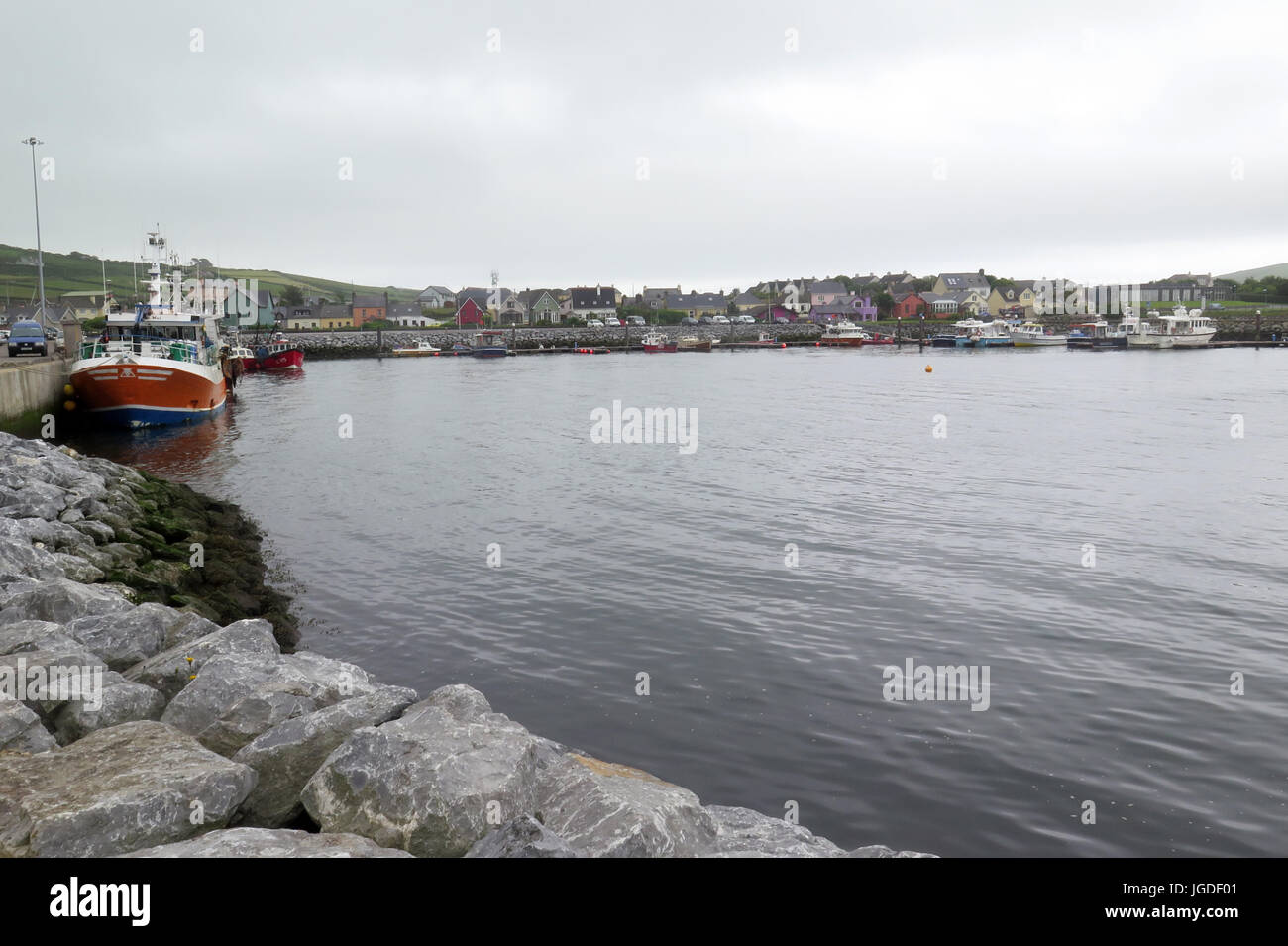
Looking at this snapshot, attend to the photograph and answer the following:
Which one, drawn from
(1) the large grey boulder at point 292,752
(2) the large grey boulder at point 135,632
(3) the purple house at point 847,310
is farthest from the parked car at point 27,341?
(3) the purple house at point 847,310

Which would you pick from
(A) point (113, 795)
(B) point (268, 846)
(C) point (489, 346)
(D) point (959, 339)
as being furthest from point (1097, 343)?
(A) point (113, 795)

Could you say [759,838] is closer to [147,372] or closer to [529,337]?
[147,372]

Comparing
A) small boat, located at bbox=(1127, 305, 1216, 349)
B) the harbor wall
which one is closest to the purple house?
small boat, located at bbox=(1127, 305, 1216, 349)

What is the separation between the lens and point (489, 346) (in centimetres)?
12194

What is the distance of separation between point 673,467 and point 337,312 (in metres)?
147

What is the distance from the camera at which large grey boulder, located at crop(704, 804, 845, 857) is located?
21.3 ft

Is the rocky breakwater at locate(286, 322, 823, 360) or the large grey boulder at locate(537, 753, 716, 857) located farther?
the rocky breakwater at locate(286, 322, 823, 360)

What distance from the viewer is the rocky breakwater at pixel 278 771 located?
579 cm

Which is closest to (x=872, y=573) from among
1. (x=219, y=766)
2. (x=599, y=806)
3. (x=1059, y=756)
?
(x=1059, y=756)

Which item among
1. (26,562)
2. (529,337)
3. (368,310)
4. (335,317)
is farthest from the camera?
(368,310)

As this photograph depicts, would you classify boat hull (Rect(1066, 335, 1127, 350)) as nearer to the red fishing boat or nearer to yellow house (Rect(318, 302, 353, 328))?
the red fishing boat

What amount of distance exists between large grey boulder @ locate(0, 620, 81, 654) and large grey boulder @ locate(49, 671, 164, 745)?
0.78 m

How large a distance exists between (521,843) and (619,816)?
100cm
